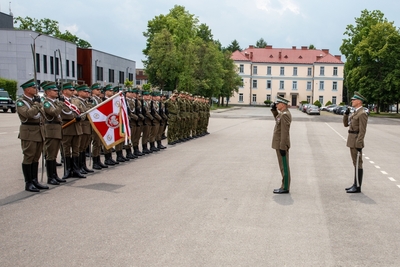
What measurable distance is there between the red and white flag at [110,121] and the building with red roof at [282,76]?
9965cm

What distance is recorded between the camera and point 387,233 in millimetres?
6094

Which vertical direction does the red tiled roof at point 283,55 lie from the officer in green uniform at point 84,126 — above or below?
above

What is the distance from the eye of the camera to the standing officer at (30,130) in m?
8.27

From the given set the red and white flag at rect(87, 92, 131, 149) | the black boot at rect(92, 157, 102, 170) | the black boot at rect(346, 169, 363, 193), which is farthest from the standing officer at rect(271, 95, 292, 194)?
the black boot at rect(92, 157, 102, 170)

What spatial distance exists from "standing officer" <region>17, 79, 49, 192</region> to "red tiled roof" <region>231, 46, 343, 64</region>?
103m

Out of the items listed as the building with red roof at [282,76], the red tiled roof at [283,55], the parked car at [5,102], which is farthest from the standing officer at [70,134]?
the red tiled roof at [283,55]

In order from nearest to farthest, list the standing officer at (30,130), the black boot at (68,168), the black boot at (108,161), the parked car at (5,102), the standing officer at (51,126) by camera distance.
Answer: the standing officer at (30,130) → the standing officer at (51,126) → the black boot at (68,168) → the black boot at (108,161) → the parked car at (5,102)

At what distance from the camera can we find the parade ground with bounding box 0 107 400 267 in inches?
199

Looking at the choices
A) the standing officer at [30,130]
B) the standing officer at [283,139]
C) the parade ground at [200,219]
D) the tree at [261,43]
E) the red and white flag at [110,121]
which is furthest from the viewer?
the tree at [261,43]

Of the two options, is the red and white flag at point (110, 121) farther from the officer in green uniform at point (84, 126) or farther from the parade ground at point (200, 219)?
the parade ground at point (200, 219)

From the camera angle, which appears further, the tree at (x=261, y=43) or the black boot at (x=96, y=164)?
the tree at (x=261, y=43)

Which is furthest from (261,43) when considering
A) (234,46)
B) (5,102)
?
(5,102)

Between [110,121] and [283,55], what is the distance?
4148 inches

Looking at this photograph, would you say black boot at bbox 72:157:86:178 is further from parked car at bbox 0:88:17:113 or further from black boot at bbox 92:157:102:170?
parked car at bbox 0:88:17:113
